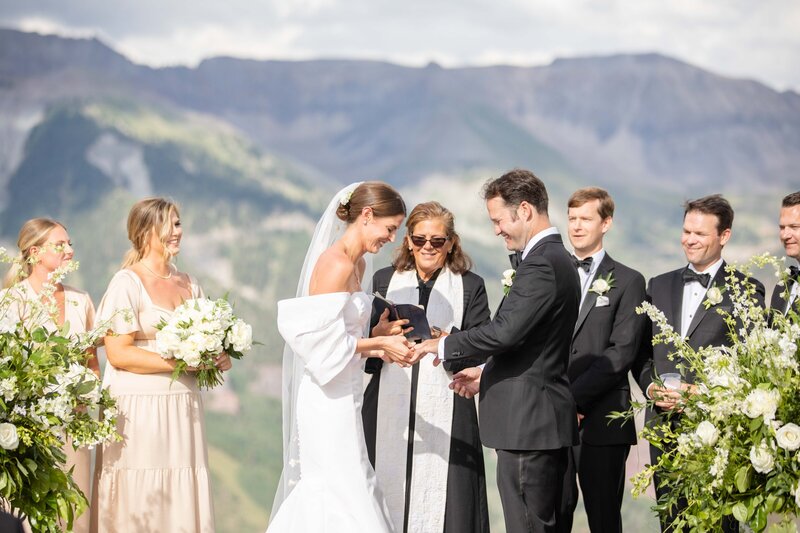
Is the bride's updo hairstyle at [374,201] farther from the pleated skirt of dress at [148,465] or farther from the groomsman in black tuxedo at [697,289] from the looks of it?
the groomsman in black tuxedo at [697,289]

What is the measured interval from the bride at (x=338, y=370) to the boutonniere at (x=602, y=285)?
1005 mm

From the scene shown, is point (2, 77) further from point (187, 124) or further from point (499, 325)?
point (499, 325)

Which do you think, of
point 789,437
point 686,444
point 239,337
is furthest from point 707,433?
point 239,337

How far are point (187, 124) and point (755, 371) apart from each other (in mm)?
10520

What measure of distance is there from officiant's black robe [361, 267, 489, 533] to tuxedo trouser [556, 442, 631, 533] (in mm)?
438

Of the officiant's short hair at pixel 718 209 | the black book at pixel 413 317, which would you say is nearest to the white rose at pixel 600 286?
the officiant's short hair at pixel 718 209

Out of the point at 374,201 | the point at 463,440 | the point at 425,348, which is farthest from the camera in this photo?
the point at 463,440

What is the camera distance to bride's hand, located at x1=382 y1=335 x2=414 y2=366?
3.85 metres

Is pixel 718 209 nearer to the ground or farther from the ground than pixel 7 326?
farther from the ground

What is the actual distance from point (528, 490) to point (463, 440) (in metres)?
0.77

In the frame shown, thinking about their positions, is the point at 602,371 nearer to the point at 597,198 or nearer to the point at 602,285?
the point at 602,285

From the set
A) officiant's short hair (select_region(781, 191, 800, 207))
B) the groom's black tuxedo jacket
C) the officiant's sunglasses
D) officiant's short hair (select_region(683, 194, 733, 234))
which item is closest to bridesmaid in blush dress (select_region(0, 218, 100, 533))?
the officiant's sunglasses

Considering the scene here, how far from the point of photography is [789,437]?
2803 mm

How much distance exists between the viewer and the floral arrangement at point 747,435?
9.37 feet
